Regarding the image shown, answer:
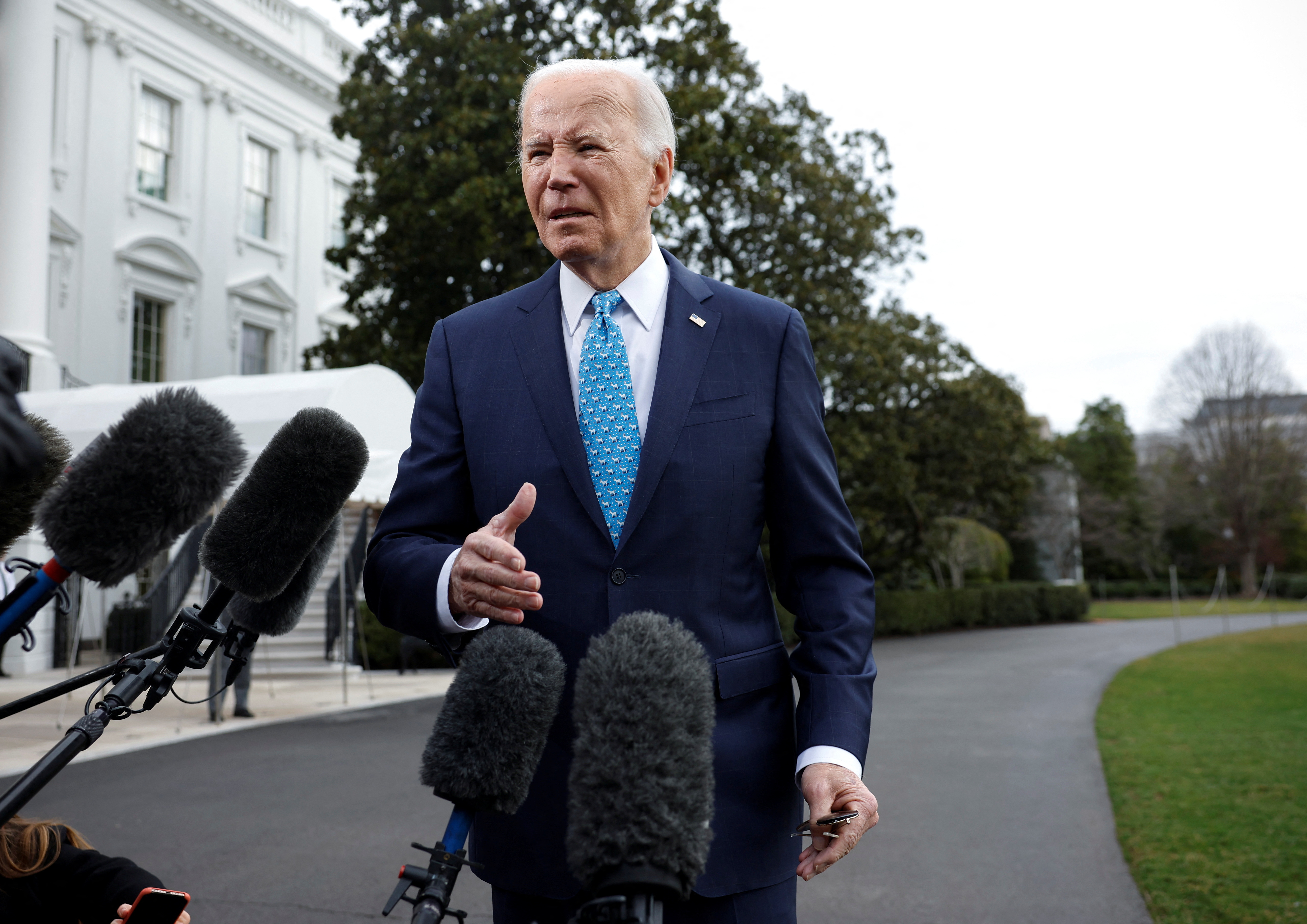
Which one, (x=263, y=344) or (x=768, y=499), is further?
(x=263, y=344)

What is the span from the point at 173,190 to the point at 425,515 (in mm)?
23721

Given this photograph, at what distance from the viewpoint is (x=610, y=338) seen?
6.12ft

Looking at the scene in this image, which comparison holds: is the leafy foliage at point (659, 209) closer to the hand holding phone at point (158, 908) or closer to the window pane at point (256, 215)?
the window pane at point (256, 215)

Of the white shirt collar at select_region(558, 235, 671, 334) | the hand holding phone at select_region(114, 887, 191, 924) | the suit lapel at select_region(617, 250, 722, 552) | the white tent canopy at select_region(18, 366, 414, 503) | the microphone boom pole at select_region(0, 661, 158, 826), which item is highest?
the white tent canopy at select_region(18, 366, 414, 503)

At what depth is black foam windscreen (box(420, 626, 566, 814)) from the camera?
4.15 ft

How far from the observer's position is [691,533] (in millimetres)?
1784

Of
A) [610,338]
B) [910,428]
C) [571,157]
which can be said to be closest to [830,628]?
[610,338]

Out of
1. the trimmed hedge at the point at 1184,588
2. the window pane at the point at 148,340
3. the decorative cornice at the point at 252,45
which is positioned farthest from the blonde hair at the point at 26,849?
the trimmed hedge at the point at 1184,588

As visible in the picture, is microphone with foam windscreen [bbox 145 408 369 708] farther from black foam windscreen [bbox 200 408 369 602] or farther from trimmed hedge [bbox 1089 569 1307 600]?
trimmed hedge [bbox 1089 569 1307 600]

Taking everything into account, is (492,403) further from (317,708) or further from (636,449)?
(317,708)

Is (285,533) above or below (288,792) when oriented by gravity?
above

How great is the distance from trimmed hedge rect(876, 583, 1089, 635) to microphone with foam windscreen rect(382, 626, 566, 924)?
2622 cm

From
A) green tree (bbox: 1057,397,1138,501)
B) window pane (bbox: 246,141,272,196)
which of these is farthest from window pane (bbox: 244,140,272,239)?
green tree (bbox: 1057,397,1138,501)

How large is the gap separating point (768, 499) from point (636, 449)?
0.90 feet
